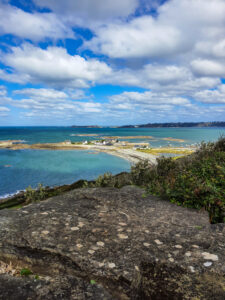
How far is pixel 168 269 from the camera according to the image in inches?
123

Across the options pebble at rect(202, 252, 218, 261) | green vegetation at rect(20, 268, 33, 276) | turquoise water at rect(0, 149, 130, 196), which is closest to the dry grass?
green vegetation at rect(20, 268, 33, 276)

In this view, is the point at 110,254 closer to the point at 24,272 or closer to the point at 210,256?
the point at 24,272

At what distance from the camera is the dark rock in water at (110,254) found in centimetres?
260

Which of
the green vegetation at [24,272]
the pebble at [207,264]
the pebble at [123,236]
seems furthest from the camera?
the pebble at [123,236]

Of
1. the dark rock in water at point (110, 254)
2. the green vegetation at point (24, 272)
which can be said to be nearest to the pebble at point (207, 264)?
the dark rock in water at point (110, 254)

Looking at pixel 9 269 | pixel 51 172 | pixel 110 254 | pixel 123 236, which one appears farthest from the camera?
pixel 51 172

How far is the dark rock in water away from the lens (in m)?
2.60

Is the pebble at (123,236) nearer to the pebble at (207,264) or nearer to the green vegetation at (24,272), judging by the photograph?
the pebble at (207,264)

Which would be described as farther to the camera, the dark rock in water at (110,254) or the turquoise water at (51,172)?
the turquoise water at (51,172)

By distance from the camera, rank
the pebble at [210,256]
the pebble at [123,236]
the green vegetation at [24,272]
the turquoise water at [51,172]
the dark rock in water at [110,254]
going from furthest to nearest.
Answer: the turquoise water at [51,172], the pebble at [123,236], the pebble at [210,256], the green vegetation at [24,272], the dark rock in water at [110,254]

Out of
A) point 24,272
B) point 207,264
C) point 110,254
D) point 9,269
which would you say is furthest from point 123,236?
point 9,269

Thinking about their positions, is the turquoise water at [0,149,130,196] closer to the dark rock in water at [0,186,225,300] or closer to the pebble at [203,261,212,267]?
the dark rock in water at [0,186,225,300]

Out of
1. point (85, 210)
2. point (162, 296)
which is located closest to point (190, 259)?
point (162, 296)

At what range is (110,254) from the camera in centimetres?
330
